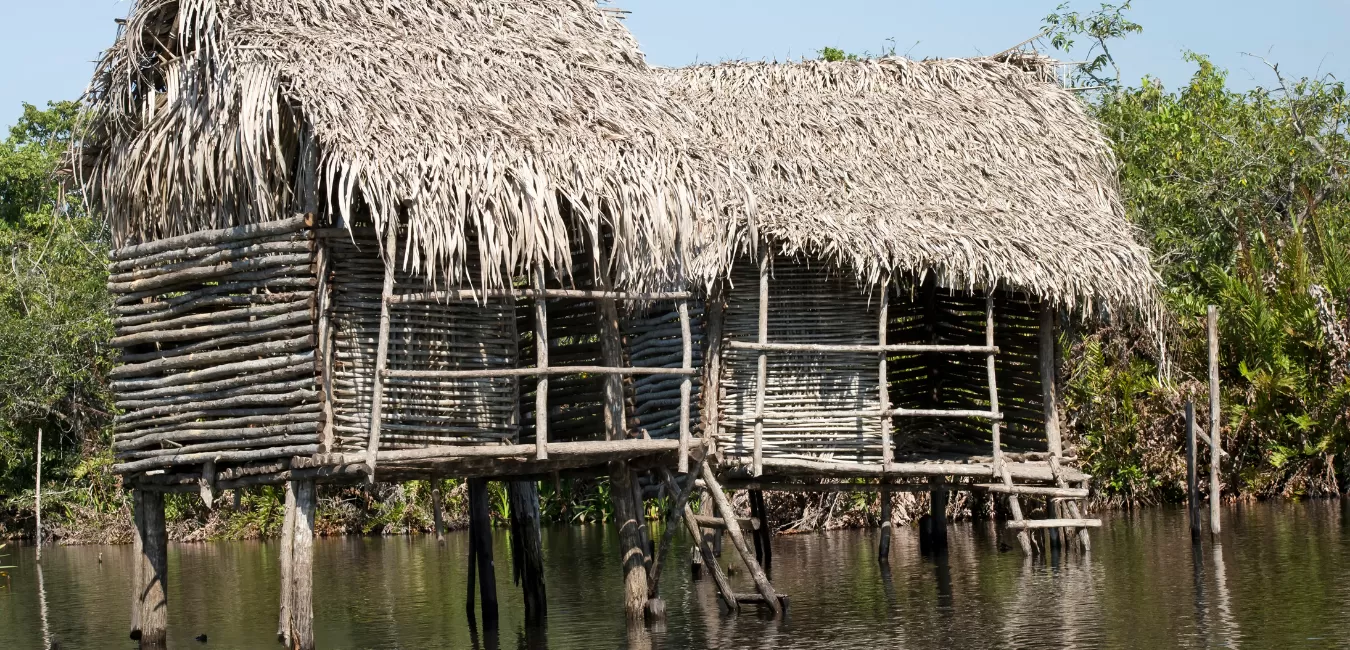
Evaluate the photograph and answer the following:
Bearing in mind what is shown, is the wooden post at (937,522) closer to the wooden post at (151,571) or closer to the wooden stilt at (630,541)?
the wooden stilt at (630,541)

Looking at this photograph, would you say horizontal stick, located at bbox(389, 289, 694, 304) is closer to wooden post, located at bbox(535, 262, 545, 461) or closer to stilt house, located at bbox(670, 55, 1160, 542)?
wooden post, located at bbox(535, 262, 545, 461)

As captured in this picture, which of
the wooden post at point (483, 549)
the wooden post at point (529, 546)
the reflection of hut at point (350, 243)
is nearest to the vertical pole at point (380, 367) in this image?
the reflection of hut at point (350, 243)

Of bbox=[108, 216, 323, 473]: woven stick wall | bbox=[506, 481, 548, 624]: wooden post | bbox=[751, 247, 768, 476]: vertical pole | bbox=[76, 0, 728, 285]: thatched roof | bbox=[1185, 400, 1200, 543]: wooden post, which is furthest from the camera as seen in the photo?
bbox=[1185, 400, 1200, 543]: wooden post

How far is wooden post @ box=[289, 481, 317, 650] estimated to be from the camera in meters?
11.1

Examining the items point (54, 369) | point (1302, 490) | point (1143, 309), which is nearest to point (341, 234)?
point (1143, 309)

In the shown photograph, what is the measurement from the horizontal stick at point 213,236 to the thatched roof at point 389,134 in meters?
0.10

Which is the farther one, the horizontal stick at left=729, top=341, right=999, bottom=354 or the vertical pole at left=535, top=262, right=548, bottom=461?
the horizontal stick at left=729, top=341, right=999, bottom=354

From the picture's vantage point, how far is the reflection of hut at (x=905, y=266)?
1420 centimetres

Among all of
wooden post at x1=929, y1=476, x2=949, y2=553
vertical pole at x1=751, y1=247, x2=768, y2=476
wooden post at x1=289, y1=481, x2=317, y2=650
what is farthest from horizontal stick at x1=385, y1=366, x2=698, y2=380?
wooden post at x1=929, y1=476, x2=949, y2=553

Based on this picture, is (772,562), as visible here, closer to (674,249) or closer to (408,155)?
(674,249)

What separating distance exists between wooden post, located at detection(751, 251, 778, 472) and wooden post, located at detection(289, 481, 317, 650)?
13.6 ft

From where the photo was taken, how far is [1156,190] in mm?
23312

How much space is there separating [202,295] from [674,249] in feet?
11.4

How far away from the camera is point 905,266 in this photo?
1395 cm
